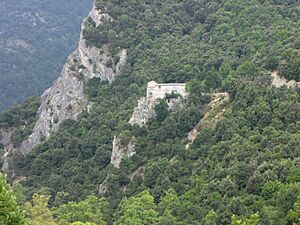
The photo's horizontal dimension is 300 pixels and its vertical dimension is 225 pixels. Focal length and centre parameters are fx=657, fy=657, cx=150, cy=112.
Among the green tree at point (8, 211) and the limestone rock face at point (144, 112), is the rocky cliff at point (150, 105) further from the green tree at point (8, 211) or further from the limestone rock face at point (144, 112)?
the green tree at point (8, 211)

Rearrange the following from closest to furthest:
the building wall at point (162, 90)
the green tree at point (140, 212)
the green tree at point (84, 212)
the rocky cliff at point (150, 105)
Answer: the green tree at point (140, 212) < the green tree at point (84, 212) < the rocky cliff at point (150, 105) < the building wall at point (162, 90)

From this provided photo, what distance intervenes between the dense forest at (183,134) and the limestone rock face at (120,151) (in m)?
0.79

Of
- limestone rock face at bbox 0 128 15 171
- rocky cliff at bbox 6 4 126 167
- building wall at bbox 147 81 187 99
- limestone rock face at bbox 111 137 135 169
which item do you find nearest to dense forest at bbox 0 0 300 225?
limestone rock face at bbox 111 137 135 169

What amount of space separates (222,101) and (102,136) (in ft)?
65.0

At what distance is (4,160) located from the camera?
103188 millimetres

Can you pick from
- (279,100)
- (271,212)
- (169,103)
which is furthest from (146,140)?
(271,212)

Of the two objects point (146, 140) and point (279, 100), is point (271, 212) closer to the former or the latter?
point (279, 100)

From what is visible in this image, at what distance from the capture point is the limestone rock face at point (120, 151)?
7319 centimetres

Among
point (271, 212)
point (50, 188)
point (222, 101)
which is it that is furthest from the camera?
point (50, 188)

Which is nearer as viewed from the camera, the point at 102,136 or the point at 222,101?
the point at 222,101

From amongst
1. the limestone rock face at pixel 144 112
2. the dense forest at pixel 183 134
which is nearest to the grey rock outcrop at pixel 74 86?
the dense forest at pixel 183 134

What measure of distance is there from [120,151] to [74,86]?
94.9 ft

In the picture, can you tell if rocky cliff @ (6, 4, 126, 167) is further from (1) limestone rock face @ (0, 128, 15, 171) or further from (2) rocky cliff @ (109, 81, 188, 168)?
(2) rocky cliff @ (109, 81, 188, 168)

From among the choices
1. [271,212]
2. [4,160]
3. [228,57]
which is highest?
[228,57]
